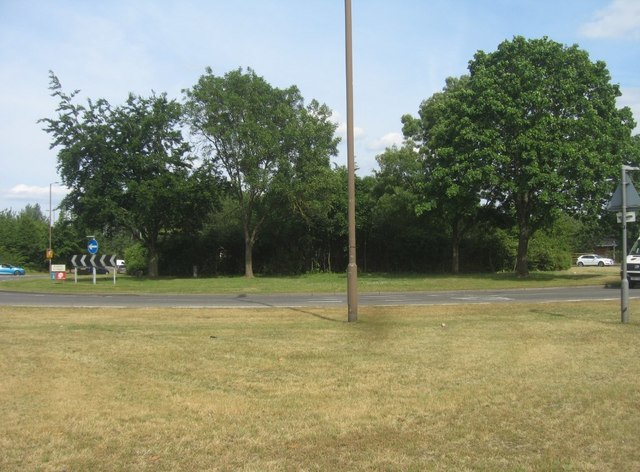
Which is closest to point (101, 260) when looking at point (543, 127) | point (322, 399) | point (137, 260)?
point (137, 260)

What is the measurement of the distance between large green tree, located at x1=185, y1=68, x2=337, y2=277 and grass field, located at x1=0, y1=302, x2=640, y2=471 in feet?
84.0

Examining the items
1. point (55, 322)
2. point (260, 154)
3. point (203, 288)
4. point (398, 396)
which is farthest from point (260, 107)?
point (398, 396)

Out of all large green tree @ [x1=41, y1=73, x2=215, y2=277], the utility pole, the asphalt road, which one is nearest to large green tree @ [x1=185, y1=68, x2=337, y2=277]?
large green tree @ [x1=41, y1=73, x2=215, y2=277]

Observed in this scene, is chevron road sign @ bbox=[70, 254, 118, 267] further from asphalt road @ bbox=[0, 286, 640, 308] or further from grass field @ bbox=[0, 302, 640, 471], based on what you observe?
grass field @ bbox=[0, 302, 640, 471]

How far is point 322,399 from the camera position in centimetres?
623

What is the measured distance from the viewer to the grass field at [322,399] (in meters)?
4.58

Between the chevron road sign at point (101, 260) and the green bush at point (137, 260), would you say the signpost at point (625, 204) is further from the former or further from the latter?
the green bush at point (137, 260)

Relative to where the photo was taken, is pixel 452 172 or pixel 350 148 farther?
pixel 452 172

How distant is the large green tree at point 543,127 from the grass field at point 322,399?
1776 cm

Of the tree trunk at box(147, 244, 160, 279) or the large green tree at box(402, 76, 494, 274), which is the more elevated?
the large green tree at box(402, 76, 494, 274)

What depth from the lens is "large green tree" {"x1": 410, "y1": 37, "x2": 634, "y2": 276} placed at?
27781 millimetres

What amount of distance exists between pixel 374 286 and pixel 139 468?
2431cm

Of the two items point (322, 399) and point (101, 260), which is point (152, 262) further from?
point (322, 399)

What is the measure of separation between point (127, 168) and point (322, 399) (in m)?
37.2
